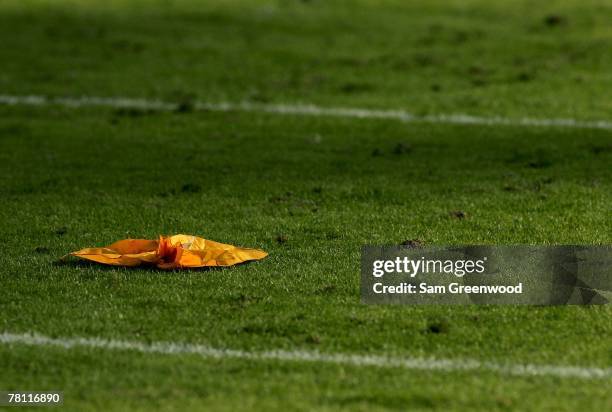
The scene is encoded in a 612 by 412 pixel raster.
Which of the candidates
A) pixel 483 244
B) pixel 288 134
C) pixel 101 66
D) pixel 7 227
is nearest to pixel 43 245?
pixel 7 227

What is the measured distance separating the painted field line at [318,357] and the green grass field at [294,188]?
0.28ft

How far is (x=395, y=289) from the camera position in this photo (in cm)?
734

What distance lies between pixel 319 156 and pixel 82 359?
19.5 ft

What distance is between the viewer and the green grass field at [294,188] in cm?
610

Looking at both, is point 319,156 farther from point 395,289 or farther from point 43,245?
point 395,289

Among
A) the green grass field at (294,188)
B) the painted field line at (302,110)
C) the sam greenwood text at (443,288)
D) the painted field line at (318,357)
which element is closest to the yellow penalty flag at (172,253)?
the green grass field at (294,188)

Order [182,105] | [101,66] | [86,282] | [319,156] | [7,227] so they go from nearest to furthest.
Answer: [86,282]
[7,227]
[319,156]
[182,105]
[101,66]

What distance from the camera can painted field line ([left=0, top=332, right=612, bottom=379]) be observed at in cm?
609

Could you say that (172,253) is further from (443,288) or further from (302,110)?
(302,110)

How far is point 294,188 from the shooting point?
10.6 meters

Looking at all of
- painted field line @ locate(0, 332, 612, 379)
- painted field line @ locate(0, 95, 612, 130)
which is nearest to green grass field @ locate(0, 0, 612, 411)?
painted field line @ locate(0, 332, 612, 379)

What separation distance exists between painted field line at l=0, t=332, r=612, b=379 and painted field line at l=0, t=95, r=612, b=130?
7.29 meters

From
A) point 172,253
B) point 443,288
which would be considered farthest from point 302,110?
point 443,288

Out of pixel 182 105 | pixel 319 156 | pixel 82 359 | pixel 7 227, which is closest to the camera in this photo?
pixel 82 359
